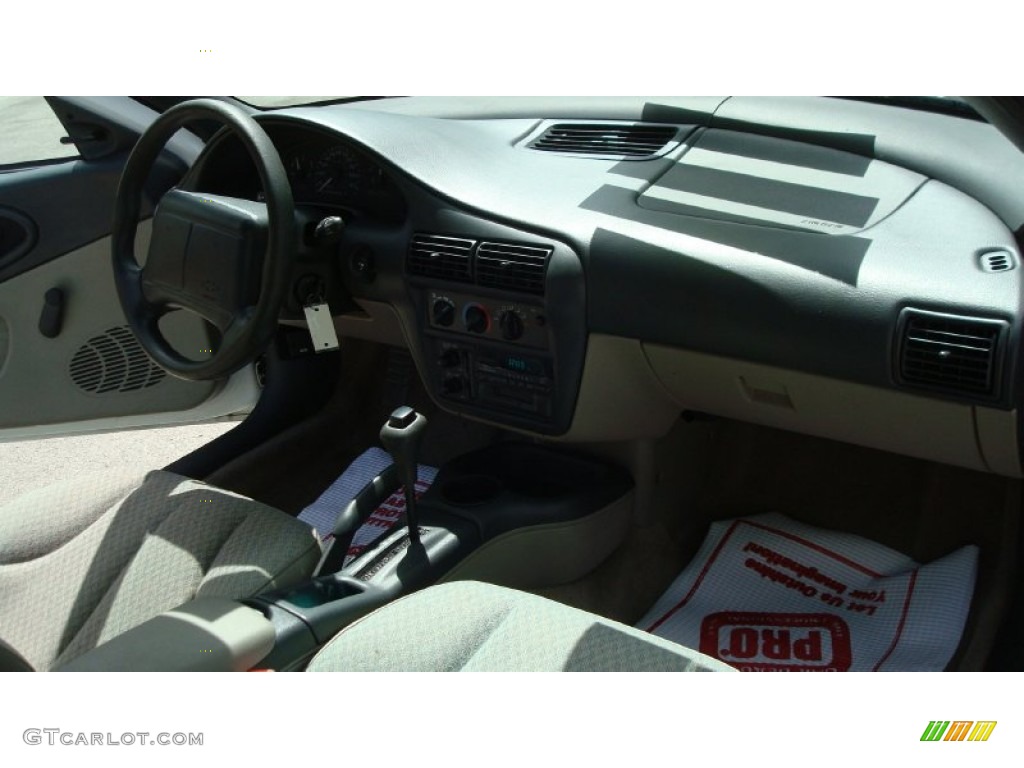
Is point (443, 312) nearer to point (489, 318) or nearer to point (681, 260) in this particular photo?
point (489, 318)

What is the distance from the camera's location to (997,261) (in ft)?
4.99

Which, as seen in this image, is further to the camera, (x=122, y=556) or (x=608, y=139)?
(x=608, y=139)

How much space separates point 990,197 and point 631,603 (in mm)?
1052

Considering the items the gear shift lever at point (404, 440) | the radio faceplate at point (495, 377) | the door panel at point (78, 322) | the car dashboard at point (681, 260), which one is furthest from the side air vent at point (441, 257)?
the door panel at point (78, 322)

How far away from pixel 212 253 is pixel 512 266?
518 mm

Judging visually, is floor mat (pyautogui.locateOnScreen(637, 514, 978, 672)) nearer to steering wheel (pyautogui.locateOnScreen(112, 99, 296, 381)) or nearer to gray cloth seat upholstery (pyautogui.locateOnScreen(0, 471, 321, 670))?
gray cloth seat upholstery (pyautogui.locateOnScreen(0, 471, 321, 670))

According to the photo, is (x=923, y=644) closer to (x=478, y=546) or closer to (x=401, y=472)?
(x=478, y=546)

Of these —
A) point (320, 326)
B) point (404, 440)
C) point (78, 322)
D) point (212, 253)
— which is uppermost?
point (212, 253)

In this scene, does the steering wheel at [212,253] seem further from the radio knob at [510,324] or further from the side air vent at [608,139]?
the side air vent at [608,139]

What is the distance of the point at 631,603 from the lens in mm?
2225

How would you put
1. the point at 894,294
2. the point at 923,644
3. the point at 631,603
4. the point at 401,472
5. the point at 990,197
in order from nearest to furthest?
the point at 894,294 → the point at 990,197 → the point at 401,472 → the point at 923,644 → the point at 631,603

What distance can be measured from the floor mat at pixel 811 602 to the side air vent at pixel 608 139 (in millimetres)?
869

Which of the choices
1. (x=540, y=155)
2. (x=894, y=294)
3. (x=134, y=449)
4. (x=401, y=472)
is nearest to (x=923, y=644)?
(x=894, y=294)

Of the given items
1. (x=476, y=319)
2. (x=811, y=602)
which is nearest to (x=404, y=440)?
(x=476, y=319)
